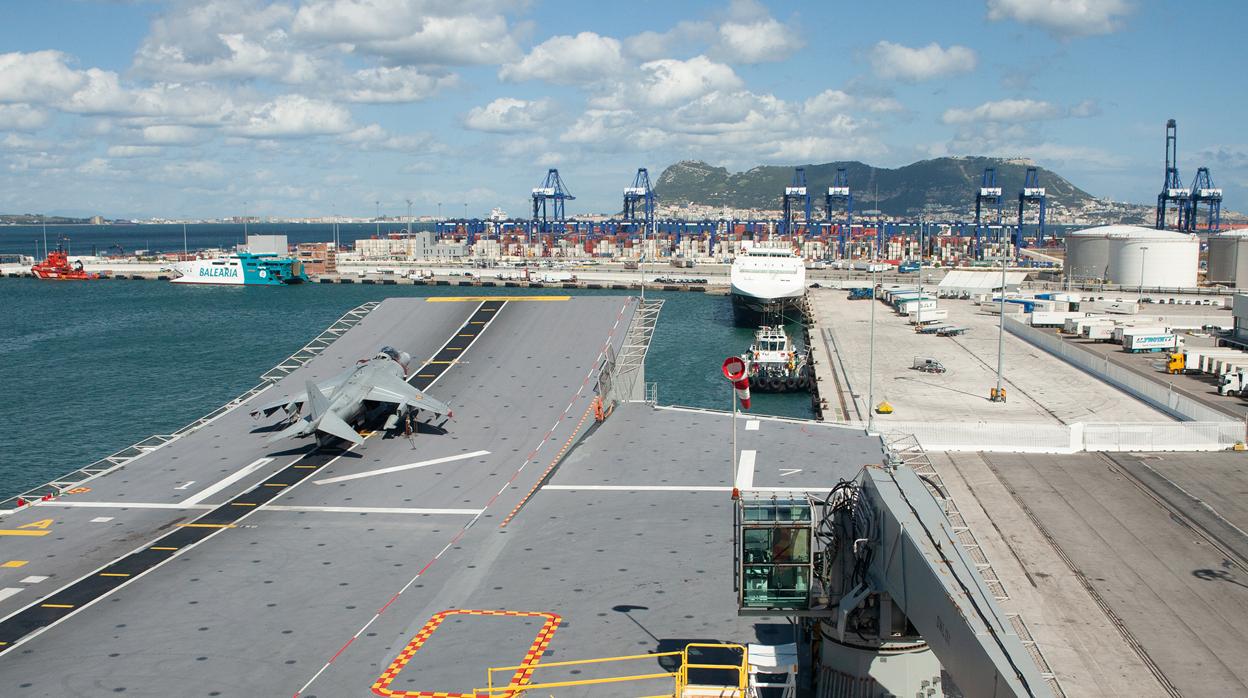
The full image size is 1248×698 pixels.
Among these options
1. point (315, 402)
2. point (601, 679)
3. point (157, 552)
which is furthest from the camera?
point (315, 402)

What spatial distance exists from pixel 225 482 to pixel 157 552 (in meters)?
7.49

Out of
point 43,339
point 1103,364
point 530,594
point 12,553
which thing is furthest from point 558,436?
point 43,339

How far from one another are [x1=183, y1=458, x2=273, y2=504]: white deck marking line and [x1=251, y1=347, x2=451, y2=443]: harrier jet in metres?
1.10

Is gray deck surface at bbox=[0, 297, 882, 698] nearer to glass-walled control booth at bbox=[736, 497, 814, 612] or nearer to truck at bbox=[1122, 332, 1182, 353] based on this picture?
glass-walled control booth at bbox=[736, 497, 814, 612]

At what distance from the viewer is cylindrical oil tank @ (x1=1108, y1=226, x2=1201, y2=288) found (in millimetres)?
163875

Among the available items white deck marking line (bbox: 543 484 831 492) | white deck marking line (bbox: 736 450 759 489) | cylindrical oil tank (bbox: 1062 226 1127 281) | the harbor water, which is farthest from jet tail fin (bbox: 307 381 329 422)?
cylindrical oil tank (bbox: 1062 226 1127 281)

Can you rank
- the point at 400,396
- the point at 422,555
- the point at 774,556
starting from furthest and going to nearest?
the point at 400,396, the point at 422,555, the point at 774,556

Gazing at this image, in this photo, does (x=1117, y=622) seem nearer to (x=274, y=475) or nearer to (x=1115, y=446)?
(x=1115, y=446)

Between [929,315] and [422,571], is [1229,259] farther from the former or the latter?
[422,571]

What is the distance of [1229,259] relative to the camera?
167000mm

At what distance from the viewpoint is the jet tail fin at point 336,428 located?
41.0 m

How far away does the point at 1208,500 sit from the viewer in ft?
144

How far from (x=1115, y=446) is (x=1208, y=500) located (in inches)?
367

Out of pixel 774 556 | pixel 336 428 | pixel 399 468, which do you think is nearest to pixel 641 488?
pixel 399 468
